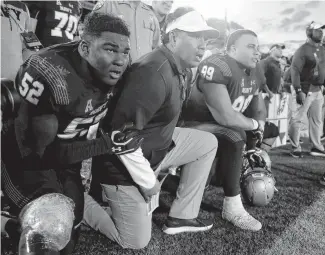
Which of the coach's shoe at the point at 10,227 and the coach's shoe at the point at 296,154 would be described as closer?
the coach's shoe at the point at 10,227

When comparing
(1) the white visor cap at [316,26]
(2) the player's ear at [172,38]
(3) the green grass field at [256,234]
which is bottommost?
(3) the green grass field at [256,234]

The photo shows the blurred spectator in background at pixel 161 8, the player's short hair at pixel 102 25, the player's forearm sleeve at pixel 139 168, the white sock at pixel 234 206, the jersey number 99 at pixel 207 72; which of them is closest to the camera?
the player's short hair at pixel 102 25

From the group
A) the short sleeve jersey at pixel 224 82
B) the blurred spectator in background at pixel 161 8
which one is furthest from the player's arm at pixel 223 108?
the blurred spectator in background at pixel 161 8

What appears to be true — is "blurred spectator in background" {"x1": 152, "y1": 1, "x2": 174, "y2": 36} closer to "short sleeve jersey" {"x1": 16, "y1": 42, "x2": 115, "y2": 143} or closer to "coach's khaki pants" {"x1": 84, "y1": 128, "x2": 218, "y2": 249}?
"coach's khaki pants" {"x1": 84, "y1": 128, "x2": 218, "y2": 249}

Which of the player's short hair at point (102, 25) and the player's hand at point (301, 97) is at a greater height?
the player's short hair at point (102, 25)

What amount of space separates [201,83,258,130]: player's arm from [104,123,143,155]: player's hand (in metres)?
0.86

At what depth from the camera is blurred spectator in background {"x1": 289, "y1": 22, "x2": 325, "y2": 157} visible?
183 inches

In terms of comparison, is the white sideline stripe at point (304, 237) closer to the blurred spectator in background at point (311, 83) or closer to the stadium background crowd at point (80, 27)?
the stadium background crowd at point (80, 27)

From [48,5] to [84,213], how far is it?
135 cm

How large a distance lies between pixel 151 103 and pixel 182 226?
2.78 ft

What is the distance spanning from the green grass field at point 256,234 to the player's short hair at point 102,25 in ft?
3.88

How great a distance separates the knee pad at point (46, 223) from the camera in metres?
1.36

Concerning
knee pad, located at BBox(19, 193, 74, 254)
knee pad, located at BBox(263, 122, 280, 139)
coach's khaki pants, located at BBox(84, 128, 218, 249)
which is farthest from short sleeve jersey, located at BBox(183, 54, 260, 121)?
knee pad, located at BBox(19, 193, 74, 254)

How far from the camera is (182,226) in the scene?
Result: 2.09 meters
